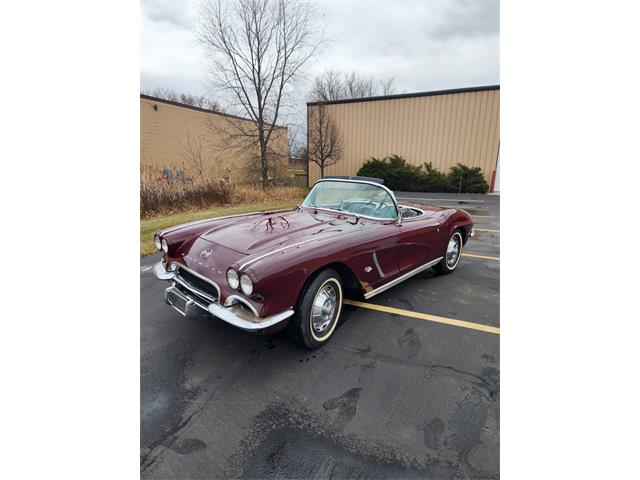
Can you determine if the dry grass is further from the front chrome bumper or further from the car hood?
the front chrome bumper

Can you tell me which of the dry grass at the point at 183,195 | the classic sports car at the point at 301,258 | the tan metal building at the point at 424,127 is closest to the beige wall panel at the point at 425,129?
the tan metal building at the point at 424,127

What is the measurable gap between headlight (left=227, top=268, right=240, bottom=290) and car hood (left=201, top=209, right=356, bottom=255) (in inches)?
10.0

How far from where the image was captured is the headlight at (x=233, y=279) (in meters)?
2.30

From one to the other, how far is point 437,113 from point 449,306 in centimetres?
1760

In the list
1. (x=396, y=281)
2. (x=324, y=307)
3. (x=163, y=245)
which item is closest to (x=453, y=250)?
(x=396, y=281)

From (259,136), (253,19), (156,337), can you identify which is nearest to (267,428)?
(156,337)

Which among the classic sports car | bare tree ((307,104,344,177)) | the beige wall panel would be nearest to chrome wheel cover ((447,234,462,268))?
the classic sports car

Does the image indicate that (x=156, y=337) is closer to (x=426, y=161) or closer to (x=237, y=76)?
(x=237, y=76)

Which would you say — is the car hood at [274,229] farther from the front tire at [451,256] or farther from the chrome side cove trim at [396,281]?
the front tire at [451,256]

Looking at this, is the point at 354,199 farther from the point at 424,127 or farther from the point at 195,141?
the point at 424,127

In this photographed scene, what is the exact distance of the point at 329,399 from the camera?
2.18 metres

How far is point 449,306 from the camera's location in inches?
141

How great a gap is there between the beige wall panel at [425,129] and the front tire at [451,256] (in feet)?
50.7

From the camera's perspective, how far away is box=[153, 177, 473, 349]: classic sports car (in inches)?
91.2
